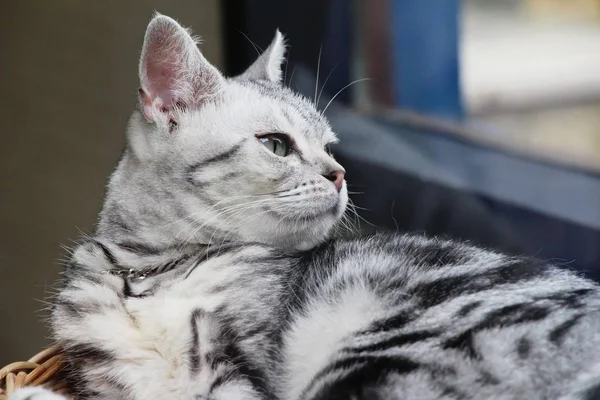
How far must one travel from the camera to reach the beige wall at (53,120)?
1811 millimetres

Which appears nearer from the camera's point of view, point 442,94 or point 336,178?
point 336,178

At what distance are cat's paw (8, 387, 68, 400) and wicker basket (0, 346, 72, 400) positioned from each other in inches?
3.0

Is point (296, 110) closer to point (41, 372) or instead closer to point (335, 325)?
point (335, 325)

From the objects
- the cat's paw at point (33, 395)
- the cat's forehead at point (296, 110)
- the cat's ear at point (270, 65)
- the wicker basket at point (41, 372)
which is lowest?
the wicker basket at point (41, 372)

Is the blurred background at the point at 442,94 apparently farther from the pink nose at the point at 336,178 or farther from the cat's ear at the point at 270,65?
the pink nose at the point at 336,178

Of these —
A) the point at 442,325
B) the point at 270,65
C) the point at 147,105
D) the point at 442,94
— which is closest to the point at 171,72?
the point at 147,105

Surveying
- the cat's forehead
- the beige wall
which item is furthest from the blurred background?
the cat's forehead

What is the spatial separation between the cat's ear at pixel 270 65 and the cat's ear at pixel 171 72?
19 centimetres

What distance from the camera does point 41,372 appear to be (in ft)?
3.93

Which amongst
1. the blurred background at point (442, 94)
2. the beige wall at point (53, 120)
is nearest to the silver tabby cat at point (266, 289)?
the blurred background at point (442, 94)

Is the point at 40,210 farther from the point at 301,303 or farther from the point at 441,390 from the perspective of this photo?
the point at 441,390

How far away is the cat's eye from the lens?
119 centimetres

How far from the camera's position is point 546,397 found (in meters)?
0.90

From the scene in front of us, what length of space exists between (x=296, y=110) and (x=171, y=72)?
9.5 inches
